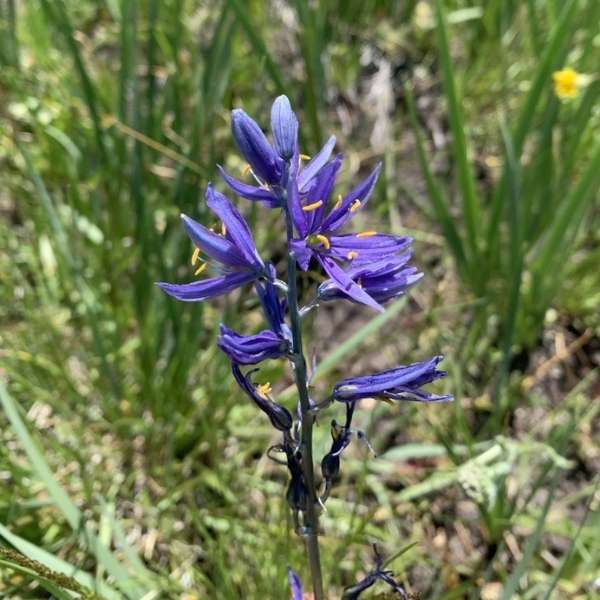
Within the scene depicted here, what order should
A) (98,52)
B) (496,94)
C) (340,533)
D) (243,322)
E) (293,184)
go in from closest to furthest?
(293,184) → (340,533) → (243,322) → (496,94) → (98,52)

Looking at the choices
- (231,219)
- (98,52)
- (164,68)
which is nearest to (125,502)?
(231,219)

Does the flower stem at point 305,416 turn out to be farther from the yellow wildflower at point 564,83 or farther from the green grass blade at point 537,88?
the yellow wildflower at point 564,83

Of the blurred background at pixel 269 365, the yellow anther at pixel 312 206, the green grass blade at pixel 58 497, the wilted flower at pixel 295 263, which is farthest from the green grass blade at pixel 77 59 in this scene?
the yellow anther at pixel 312 206

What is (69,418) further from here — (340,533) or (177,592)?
(340,533)

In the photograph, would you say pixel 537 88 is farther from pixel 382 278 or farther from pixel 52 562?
pixel 52 562

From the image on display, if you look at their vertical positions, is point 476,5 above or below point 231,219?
below

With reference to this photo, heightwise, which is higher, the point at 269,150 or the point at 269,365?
the point at 269,150

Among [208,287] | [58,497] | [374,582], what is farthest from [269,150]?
[58,497]
